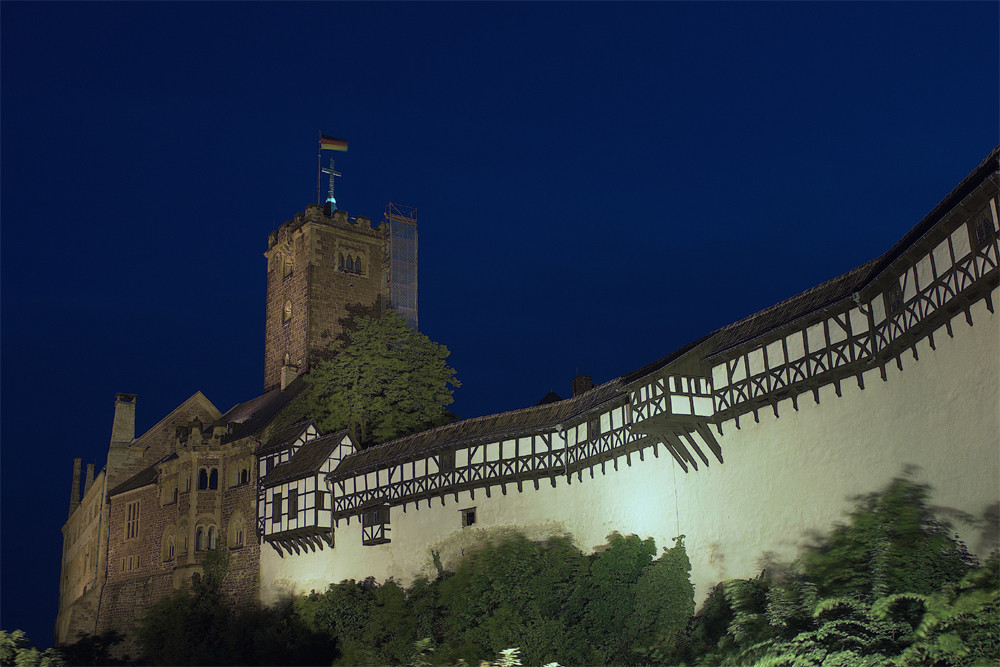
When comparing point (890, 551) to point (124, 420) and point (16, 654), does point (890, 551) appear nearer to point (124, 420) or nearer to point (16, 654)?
point (16, 654)

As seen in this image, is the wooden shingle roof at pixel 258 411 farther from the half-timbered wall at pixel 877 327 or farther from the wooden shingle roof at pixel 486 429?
the half-timbered wall at pixel 877 327

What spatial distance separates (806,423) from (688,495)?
4831 mm

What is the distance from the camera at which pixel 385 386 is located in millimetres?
48719

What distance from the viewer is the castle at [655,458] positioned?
2175cm

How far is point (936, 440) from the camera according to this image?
2241 cm

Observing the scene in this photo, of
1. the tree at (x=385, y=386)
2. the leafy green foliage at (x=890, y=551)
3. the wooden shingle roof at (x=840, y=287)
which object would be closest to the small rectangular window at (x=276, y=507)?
the tree at (x=385, y=386)

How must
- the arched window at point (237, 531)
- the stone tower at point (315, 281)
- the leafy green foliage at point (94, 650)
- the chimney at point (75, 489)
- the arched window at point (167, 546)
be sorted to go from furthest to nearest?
the chimney at point (75, 489), the stone tower at point (315, 281), the arched window at point (167, 546), the arched window at point (237, 531), the leafy green foliage at point (94, 650)

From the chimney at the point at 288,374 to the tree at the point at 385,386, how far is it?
9497 mm

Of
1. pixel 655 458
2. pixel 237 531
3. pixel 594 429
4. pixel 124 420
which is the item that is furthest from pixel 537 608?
pixel 124 420

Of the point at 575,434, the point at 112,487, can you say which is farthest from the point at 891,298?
the point at 112,487

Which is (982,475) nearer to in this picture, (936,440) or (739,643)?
(936,440)

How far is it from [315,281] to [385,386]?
15.1 meters

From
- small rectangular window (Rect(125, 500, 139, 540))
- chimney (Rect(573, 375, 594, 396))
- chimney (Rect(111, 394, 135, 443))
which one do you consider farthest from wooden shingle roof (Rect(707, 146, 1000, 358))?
chimney (Rect(111, 394, 135, 443))

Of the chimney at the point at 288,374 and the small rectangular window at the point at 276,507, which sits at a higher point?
the chimney at the point at 288,374
